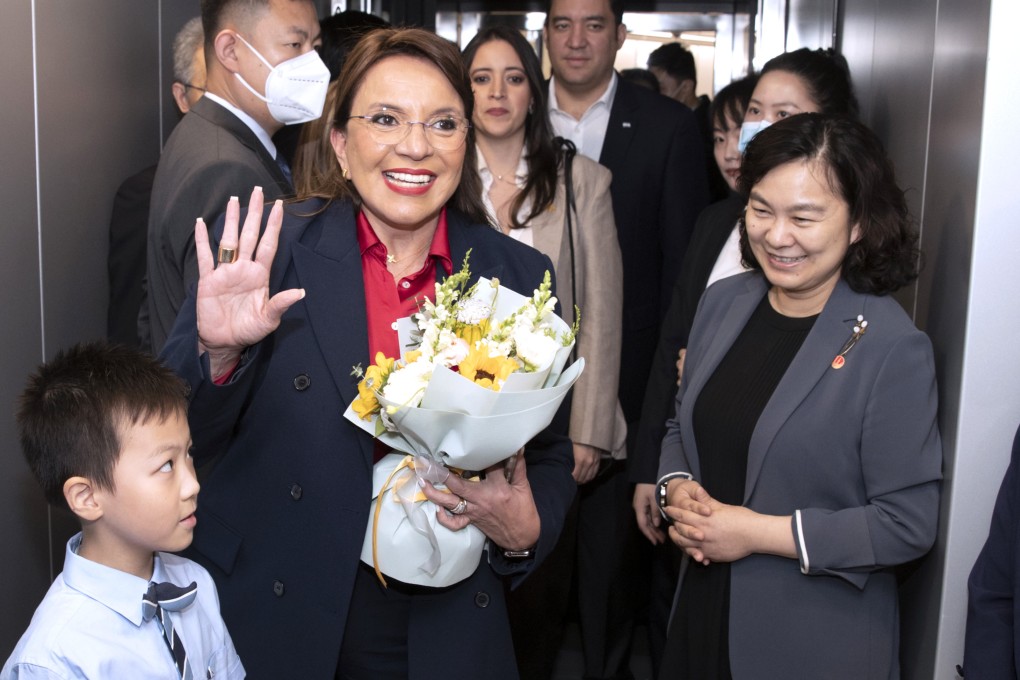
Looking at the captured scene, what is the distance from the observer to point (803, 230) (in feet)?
7.79

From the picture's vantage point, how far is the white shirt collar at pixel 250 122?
3.21m

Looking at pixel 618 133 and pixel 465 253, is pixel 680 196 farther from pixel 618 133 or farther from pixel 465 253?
pixel 465 253

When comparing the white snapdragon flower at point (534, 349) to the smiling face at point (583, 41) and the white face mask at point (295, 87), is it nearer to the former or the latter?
the white face mask at point (295, 87)

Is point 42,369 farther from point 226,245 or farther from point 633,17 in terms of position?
point 633,17

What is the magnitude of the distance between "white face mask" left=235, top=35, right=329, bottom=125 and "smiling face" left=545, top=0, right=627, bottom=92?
1092 millimetres

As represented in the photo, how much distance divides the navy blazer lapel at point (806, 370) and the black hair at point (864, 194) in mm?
70

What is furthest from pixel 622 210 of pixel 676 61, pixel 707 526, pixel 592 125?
pixel 676 61

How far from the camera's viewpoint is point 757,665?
2.34 metres

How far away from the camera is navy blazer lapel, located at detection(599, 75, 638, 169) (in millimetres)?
4016

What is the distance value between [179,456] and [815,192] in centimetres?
148

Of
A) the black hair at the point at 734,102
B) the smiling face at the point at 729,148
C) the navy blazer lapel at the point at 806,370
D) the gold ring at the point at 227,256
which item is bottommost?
the navy blazer lapel at the point at 806,370

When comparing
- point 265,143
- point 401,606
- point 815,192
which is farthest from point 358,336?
point 265,143

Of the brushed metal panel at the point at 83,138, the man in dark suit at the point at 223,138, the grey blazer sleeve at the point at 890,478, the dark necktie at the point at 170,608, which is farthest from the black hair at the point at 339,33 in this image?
the dark necktie at the point at 170,608

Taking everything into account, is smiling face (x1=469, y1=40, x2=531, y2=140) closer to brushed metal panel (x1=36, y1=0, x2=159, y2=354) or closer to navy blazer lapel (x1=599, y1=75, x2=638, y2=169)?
navy blazer lapel (x1=599, y1=75, x2=638, y2=169)
